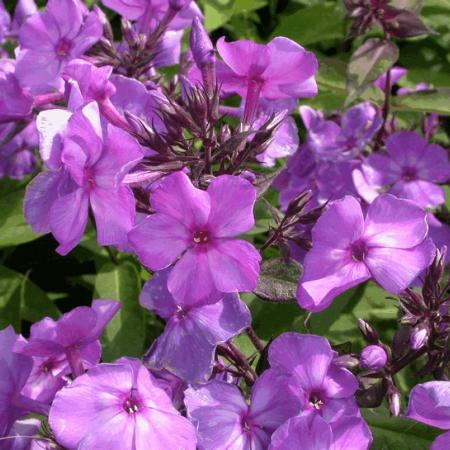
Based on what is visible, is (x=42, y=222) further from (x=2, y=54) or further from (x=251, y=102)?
(x=2, y=54)

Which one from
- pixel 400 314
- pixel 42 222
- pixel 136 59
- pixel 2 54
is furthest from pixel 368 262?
pixel 2 54

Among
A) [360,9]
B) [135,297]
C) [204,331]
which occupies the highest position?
[360,9]

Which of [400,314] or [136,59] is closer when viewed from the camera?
[400,314]

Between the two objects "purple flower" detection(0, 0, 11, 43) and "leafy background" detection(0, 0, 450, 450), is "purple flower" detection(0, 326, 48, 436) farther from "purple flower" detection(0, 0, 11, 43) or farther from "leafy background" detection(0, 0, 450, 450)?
"purple flower" detection(0, 0, 11, 43)

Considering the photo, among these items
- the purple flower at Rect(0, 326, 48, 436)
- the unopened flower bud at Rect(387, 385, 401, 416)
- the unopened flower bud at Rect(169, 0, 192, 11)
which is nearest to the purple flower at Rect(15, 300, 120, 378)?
the purple flower at Rect(0, 326, 48, 436)

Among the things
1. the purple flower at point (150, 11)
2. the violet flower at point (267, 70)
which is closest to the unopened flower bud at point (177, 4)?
the purple flower at point (150, 11)

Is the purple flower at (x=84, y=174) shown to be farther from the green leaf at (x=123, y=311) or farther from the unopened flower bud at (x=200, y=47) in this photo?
the green leaf at (x=123, y=311)
